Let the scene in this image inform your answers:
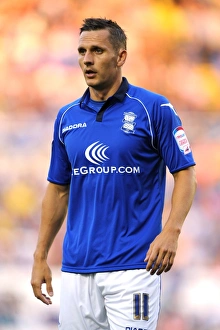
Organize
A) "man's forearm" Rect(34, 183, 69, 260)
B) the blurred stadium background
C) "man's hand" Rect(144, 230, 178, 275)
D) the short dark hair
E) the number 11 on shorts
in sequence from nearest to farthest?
"man's hand" Rect(144, 230, 178, 275), the number 11 on shorts, the short dark hair, "man's forearm" Rect(34, 183, 69, 260), the blurred stadium background

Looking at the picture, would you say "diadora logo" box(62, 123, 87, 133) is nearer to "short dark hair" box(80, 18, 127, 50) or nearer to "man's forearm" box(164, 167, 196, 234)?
"short dark hair" box(80, 18, 127, 50)

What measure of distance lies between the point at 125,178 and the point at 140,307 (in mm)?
577

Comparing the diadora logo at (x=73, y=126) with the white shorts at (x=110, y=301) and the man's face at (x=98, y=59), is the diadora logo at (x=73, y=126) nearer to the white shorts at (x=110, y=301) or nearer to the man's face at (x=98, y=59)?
the man's face at (x=98, y=59)

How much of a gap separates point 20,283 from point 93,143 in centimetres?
250

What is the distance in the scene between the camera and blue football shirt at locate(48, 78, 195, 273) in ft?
12.5

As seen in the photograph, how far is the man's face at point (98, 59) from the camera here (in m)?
3.96

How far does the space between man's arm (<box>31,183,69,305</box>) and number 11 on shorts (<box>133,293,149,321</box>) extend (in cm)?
51

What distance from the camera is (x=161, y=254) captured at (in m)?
3.57

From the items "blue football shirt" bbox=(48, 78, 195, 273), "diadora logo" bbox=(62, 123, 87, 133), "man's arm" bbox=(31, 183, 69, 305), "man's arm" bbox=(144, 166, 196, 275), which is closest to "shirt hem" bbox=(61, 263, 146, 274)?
→ "blue football shirt" bbox=(48, 78, 195, 273)

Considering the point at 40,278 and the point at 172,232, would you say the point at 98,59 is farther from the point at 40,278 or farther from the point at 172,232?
the point at 40,278

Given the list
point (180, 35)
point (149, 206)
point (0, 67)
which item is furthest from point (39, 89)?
point (149, 206)

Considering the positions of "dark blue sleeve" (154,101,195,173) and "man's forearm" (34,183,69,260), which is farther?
"man's forearm" (34,183,69,260)

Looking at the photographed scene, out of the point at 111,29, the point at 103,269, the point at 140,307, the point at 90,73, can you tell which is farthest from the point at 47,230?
the point at 111,29

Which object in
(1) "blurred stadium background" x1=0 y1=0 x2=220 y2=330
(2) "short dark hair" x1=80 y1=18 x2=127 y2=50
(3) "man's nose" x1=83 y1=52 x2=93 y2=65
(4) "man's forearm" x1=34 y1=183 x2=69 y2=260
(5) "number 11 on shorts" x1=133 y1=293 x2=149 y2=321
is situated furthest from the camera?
(1) "blurred stadium background" x1=0 y1=0 x2=220 y2=330
